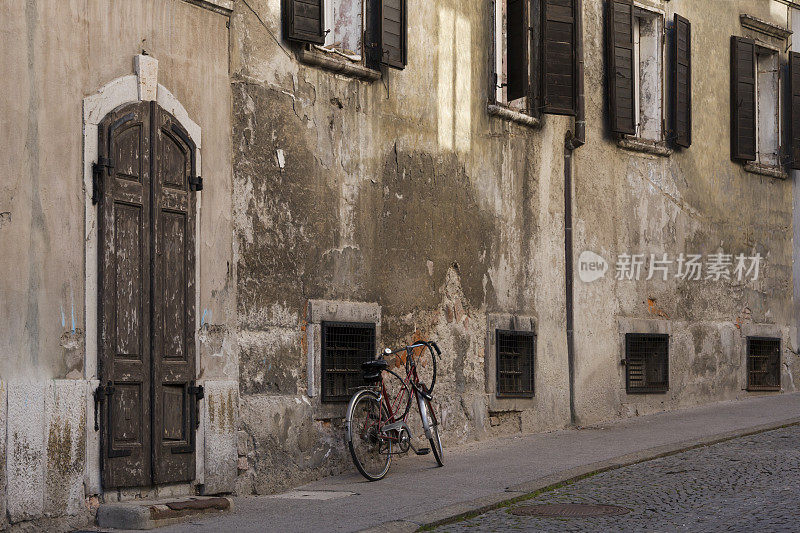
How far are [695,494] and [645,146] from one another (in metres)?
6.79

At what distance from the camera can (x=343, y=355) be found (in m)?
10.5

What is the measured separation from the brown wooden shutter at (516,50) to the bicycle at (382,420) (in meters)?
3.61

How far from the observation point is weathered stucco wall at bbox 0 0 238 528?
7.33m

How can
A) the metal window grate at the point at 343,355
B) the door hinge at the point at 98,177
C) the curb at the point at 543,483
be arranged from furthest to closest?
the metal window grate at the point at 343,355 → the door hinge at the point at 98,177 → the curb at the point at 543,483

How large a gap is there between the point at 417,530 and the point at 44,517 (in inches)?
92.3

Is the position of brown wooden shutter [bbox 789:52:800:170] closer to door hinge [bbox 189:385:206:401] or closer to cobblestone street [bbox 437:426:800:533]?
cobblestone street [bbox 437:426:800:533]

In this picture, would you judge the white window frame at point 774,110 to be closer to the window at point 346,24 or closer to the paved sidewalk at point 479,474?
the paved sidewalk at point 479,474

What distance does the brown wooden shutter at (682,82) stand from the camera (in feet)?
48.8

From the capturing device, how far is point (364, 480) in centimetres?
985

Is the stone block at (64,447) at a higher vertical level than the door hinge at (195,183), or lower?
lower

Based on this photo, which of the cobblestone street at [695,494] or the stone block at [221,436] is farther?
the stone block at [221,436]

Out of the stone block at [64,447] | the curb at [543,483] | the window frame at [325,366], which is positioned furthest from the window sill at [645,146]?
the stone block at [64,447]

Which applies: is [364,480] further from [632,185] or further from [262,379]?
[632,185]

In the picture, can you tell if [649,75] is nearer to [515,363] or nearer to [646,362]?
[646,362]
